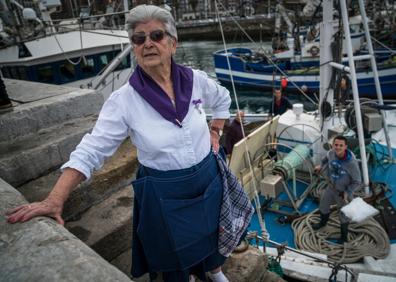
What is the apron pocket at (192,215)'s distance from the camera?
5.33 ft

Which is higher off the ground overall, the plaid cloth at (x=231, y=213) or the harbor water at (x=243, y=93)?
the plaid cloth at (x=231, y=213)

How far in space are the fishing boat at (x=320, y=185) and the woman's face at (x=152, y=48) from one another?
2492mm

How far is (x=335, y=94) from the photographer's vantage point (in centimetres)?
656

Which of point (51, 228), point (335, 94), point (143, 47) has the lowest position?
point (335, 94)

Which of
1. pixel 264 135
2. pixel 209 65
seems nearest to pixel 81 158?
pixel 264 135

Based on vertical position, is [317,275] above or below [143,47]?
below

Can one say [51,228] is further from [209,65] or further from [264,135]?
[209,65]

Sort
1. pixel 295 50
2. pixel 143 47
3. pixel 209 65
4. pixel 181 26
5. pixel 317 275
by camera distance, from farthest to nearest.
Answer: pixel 181 26 → pixel 209 65 → pixel 295 50 → pixel 317 275 → pixel 143 47

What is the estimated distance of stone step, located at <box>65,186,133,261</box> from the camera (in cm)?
219

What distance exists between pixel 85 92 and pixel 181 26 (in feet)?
135

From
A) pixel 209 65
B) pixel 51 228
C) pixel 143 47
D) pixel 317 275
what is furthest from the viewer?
pixel 209 65

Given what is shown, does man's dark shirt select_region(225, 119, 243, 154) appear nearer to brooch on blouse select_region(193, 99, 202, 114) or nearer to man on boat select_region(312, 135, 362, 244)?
man on boat select_region(312, 135, 362, 244)

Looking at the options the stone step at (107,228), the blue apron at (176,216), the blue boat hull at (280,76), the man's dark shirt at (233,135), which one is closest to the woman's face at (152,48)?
the blue apron at (176,216)

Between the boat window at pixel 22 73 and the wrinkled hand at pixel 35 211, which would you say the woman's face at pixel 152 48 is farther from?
the boat window at pixel 22 73
